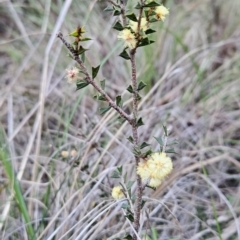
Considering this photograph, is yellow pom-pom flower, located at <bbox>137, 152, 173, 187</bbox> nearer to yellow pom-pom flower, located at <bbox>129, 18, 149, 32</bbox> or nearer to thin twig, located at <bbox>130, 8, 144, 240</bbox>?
thin twig, located at <bbox>130, 8, 144, 240</bbox>

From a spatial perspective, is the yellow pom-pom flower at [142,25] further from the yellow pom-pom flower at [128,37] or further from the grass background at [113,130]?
the grass background at [113,130]

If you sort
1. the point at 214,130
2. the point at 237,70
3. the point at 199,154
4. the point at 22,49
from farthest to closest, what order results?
the point at 22,49 → the point at 237,70 → the point at 214,130 → the point at 199,154

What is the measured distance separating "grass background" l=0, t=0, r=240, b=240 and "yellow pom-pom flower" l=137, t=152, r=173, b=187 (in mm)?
163

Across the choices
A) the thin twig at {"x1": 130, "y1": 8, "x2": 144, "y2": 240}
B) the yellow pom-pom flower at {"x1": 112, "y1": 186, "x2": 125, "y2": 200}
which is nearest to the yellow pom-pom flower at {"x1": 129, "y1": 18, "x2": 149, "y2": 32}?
the thin twig at {"x1": 130, "y1": 8, "x2": 144, "y2": 240}

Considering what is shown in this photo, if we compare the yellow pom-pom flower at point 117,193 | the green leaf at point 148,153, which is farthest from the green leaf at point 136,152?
the yellow pom-pom flower at point 117,193

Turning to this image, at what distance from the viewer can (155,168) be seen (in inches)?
28.0

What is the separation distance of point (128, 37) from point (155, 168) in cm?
20

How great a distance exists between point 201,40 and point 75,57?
1.17 metres

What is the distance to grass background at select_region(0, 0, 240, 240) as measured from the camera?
1.07 meters

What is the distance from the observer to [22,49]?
1.88 meters

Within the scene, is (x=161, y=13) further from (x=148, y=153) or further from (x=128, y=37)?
(x=148, y=153)

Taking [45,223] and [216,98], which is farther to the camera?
[216,98]

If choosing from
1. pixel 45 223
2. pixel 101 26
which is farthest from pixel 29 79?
pixel 45 223

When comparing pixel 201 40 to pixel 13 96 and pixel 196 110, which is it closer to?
pixel 196 110
